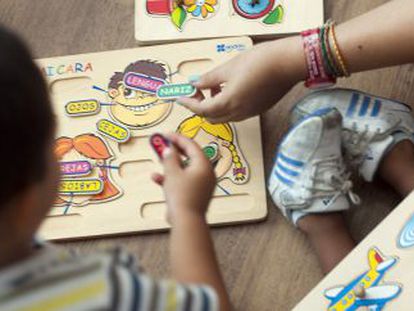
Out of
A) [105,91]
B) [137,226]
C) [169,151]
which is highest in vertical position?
[169,151]

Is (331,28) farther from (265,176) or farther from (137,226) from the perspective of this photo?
(137,226)

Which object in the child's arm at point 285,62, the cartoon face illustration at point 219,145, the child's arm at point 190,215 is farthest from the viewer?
the cartoon face illustration at point 219,145

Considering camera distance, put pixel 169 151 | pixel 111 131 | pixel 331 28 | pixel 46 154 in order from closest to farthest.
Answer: pixel 46 154
pixel 169 151
pixel 331 28
pixel 111 131

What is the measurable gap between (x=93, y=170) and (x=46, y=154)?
455 millimetres

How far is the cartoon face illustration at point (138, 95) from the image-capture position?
0.89 metres

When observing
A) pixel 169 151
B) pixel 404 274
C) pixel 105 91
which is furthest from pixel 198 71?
pixel 404 274

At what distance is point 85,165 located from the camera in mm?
878

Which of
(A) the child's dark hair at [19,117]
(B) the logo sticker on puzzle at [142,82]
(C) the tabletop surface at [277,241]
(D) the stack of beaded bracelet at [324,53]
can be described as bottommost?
(C) the tabletop surface at [277,241]

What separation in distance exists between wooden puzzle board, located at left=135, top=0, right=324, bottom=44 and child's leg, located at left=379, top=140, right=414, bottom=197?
220 millimetres

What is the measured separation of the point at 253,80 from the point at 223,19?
17 centimetres

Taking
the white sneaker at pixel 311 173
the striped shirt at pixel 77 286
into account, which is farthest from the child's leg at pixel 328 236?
the striped shirt at pixel 77 286

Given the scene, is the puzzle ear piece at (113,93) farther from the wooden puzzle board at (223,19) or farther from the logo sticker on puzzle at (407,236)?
the logo sticker on puzzle at (407,236)

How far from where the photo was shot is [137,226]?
85 centimetres

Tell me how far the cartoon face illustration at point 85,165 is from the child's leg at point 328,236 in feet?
0.86
